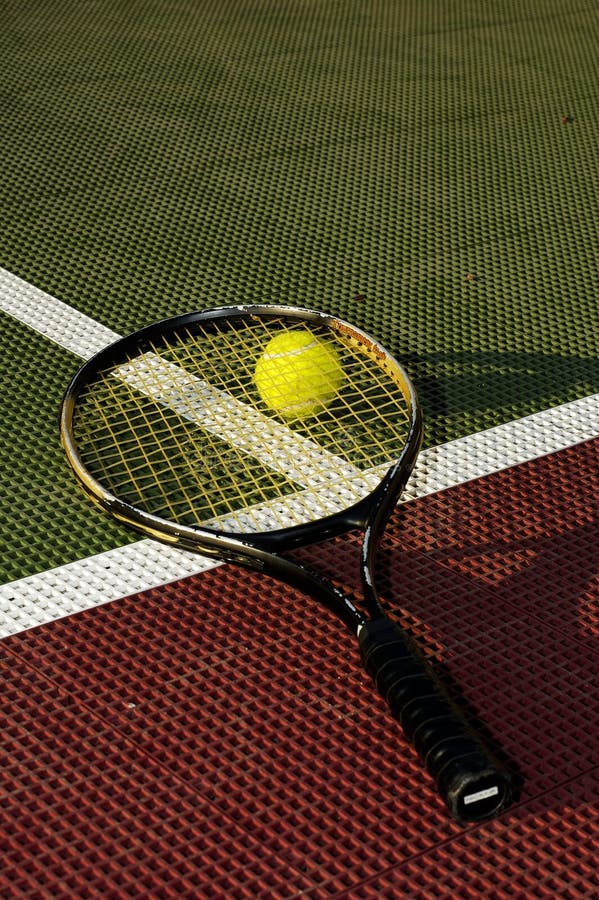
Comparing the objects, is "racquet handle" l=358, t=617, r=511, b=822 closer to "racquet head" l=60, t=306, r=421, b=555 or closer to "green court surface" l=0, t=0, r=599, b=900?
"green court surface" l=0, t=0, r=599, b=900

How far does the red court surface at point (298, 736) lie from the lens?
1.42 m

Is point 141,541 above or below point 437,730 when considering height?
below

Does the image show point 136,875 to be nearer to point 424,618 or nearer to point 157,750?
point 157,750

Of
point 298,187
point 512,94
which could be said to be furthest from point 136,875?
point 512,94

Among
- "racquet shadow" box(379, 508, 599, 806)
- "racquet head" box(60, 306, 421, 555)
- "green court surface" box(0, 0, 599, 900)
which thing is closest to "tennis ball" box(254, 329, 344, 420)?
"racquet head" box(60, 306, 421, 555)

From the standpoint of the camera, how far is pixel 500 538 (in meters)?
1.95

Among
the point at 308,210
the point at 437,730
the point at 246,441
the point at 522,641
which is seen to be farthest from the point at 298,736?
the point at 308,210

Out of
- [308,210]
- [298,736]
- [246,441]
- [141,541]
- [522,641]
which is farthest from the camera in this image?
[308,210]

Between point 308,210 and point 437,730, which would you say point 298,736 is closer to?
point 437,730

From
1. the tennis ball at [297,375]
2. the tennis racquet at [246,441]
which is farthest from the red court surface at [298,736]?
the tennis ball at [297,375]

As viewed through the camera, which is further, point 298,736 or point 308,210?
point 308,210

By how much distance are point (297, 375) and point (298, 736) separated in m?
0.87

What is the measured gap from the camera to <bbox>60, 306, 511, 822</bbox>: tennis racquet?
1727 mm

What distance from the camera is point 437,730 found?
1.40m
